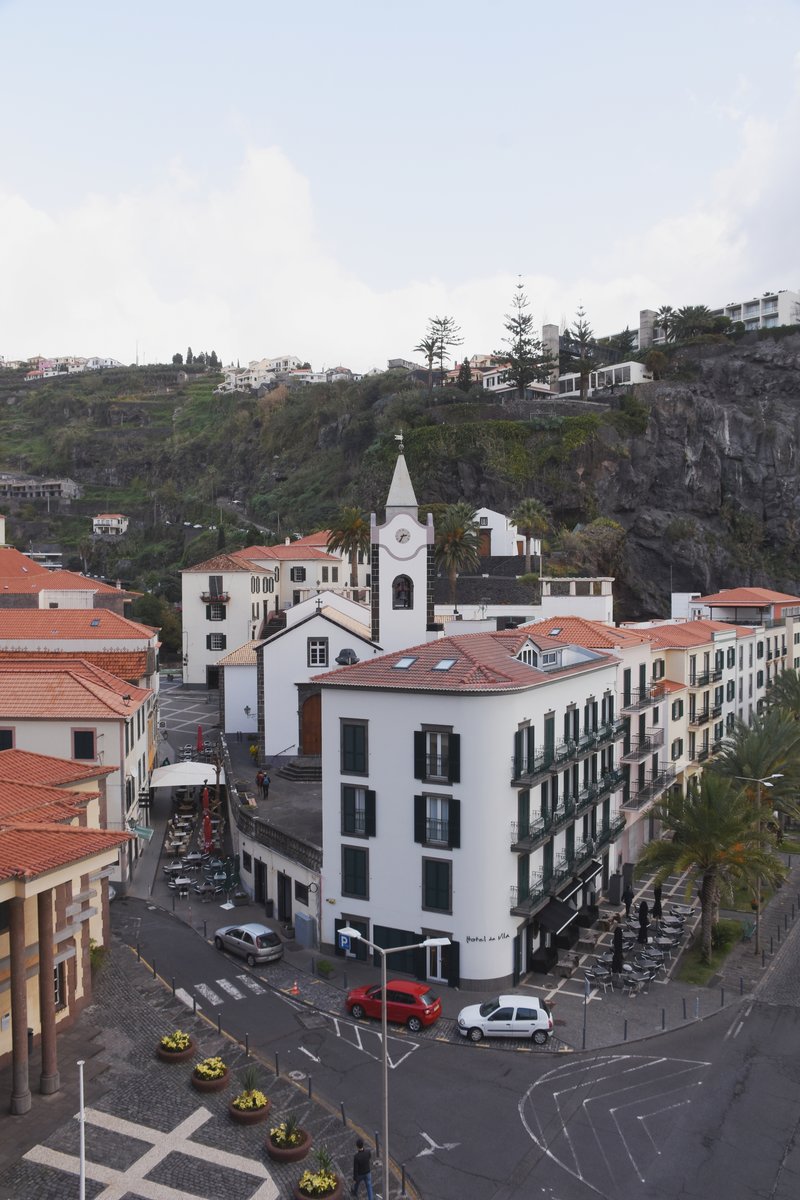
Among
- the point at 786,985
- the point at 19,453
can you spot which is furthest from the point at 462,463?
the point at 19,453

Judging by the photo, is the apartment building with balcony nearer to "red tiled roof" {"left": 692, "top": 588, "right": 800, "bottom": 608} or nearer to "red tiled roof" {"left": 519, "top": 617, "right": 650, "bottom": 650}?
"red tiled roof" {"left": 519, "top": 617, "right": 650, "bottom": 650}

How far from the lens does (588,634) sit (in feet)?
145

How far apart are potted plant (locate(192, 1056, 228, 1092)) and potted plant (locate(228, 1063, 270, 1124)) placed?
82cm

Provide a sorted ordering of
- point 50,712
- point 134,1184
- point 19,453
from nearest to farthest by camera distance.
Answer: point 134,1184 → point 50,712 → point 19,453

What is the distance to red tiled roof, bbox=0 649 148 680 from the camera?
48938mm

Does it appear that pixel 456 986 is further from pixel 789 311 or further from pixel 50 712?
pixel 789 311

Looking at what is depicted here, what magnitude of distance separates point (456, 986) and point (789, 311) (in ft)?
521

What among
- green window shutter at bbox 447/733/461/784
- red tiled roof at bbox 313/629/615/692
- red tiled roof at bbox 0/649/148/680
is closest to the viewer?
green window shutter at bbox 447/733/461/784

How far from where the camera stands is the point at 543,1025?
26.8 metres

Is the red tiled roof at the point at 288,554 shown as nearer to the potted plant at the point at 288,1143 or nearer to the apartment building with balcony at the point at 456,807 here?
the apartment building with balcony at the point at 456,807

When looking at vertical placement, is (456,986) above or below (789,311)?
below

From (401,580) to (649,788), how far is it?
668 inches

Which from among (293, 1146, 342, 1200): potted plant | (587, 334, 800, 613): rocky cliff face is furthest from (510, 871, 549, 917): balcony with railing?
(587, 334, 800, 613): rocky cliff face

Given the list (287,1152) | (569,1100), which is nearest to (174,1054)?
(287,1152)
